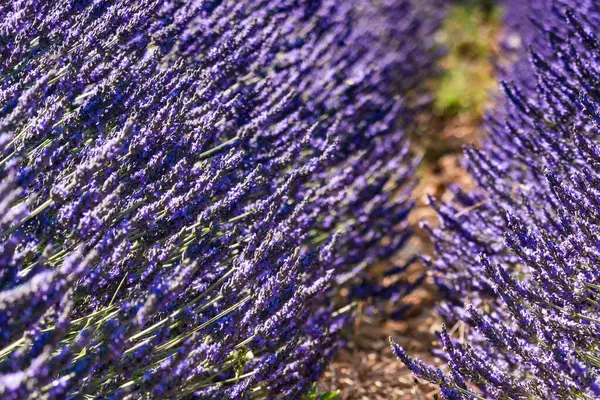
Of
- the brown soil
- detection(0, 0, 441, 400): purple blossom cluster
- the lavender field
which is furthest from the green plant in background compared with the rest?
detection(0, 0, 441, 400): purple blossom cluster

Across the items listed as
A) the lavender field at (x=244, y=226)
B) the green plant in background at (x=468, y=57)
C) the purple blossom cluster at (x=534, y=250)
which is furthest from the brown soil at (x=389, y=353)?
the green plant in background at (x=468, y=57)

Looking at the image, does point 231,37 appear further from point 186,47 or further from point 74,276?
point 74,276

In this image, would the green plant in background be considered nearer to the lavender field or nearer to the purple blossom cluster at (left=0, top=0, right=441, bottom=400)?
the lavender field

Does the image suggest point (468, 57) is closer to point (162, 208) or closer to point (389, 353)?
point (389, 353)

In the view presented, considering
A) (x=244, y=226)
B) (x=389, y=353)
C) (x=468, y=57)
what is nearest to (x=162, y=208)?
(x=244, y=226)

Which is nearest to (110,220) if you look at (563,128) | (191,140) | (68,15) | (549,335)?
(191,140)

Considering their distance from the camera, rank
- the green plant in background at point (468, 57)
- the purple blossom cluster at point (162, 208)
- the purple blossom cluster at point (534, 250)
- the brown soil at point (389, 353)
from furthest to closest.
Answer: the green plant in background at point (468, 57), the brown soil at point (389, 353), the purple blossom cluster at point (534, 250), the purple blossom cluster at point (162, 208)

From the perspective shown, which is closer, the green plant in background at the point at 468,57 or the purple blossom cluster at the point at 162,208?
the purple blossom cluster at the point at 162,208

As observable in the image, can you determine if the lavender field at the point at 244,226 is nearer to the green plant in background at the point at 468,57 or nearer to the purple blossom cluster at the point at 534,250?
the purple blossom cluster at the point at 534,250
